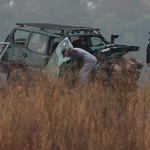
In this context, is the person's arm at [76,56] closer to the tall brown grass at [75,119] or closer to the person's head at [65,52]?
the person's head at [65,52]

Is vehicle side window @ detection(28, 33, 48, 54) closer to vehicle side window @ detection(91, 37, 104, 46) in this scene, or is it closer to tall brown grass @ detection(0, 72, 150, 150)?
vehicle side window @ detection(91, 37, 104, 46)

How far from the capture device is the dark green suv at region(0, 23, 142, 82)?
15.2 metres

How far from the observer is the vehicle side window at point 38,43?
16.1 m

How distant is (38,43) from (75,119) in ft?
31.4

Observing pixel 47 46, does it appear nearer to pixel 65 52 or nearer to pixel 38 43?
pixel 38 43

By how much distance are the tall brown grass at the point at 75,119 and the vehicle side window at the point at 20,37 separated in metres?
8.22

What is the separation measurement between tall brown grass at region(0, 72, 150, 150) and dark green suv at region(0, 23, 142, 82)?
20.9 ft

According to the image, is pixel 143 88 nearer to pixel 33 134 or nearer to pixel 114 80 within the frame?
pixel 114 80

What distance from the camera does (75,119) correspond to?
6.89m

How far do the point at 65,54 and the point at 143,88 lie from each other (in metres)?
5.13

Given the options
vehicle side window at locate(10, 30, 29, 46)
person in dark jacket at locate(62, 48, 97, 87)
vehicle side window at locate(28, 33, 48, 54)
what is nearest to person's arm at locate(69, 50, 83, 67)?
person in dark jacket at locate(62, 48, 97, 87)

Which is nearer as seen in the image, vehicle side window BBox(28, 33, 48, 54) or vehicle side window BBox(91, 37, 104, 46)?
vehicle side window BBox(28, 33, 48, 54)

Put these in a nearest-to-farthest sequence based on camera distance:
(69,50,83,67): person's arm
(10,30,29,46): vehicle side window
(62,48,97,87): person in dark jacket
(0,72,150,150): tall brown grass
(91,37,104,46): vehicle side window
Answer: (0,72,150,150): tall brown grass → (62,48,97,87): person in dark jacket → (69,50,83,67): person's arm → (91,37,104,46): vehicle side window → (10,30,29,46): vehicle side window

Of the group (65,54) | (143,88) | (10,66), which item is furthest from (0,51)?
(143,88)
